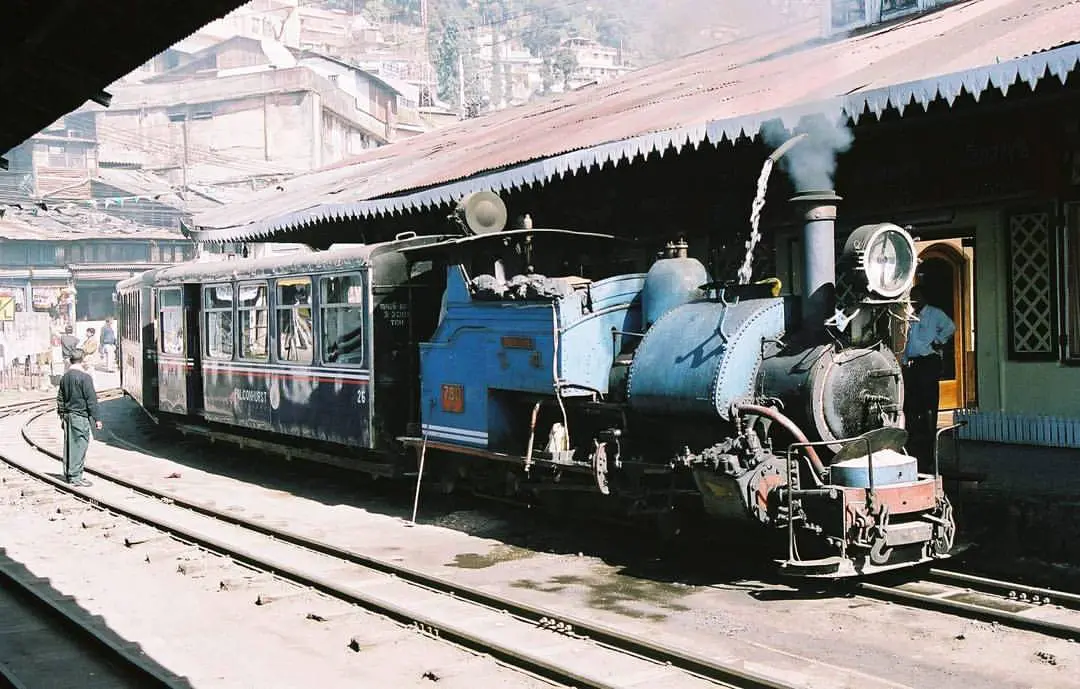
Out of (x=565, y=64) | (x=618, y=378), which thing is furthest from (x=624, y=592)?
(x=565, y=64)

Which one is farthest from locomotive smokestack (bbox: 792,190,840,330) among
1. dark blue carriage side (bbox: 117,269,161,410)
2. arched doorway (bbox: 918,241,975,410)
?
dark blue carriage side (bbox: 117,269,161,410)

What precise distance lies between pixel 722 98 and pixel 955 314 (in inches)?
128

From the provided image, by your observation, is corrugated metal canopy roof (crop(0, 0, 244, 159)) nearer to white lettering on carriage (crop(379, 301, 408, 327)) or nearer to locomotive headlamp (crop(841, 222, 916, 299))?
locomotive headlamp (crop(841, 222, 916, 299))

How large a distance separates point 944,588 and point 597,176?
5854 mm

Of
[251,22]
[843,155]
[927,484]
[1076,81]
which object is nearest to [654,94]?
[843,155]

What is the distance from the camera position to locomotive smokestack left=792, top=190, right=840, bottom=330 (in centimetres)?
750

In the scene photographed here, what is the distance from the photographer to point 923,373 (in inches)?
353

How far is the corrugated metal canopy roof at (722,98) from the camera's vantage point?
775 cm

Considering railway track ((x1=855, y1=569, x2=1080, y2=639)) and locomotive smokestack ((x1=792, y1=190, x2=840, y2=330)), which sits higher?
locomotive smokestack ((x1=792, y1=190, x2=840, y2=330))

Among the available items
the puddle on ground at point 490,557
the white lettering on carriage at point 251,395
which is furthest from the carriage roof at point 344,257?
the puddle on ground at point 490,557

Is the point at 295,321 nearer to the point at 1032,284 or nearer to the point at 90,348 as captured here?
the point at 1032,284

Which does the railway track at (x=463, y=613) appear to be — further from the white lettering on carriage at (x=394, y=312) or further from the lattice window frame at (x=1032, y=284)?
the lattice window frame at (x=1032, y=284)

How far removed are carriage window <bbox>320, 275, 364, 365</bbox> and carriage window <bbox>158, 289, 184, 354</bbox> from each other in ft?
14.4

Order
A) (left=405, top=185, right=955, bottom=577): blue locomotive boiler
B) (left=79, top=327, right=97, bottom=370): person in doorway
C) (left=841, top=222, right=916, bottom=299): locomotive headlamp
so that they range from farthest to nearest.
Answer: (left=79, top=327, right=97, bottom=370): person in doorway → (left=405, top=185, right=955, bottom=577): blue locomotive boiler → (left=841, top=222, right=916, bottom=299): locomotive headlamp
